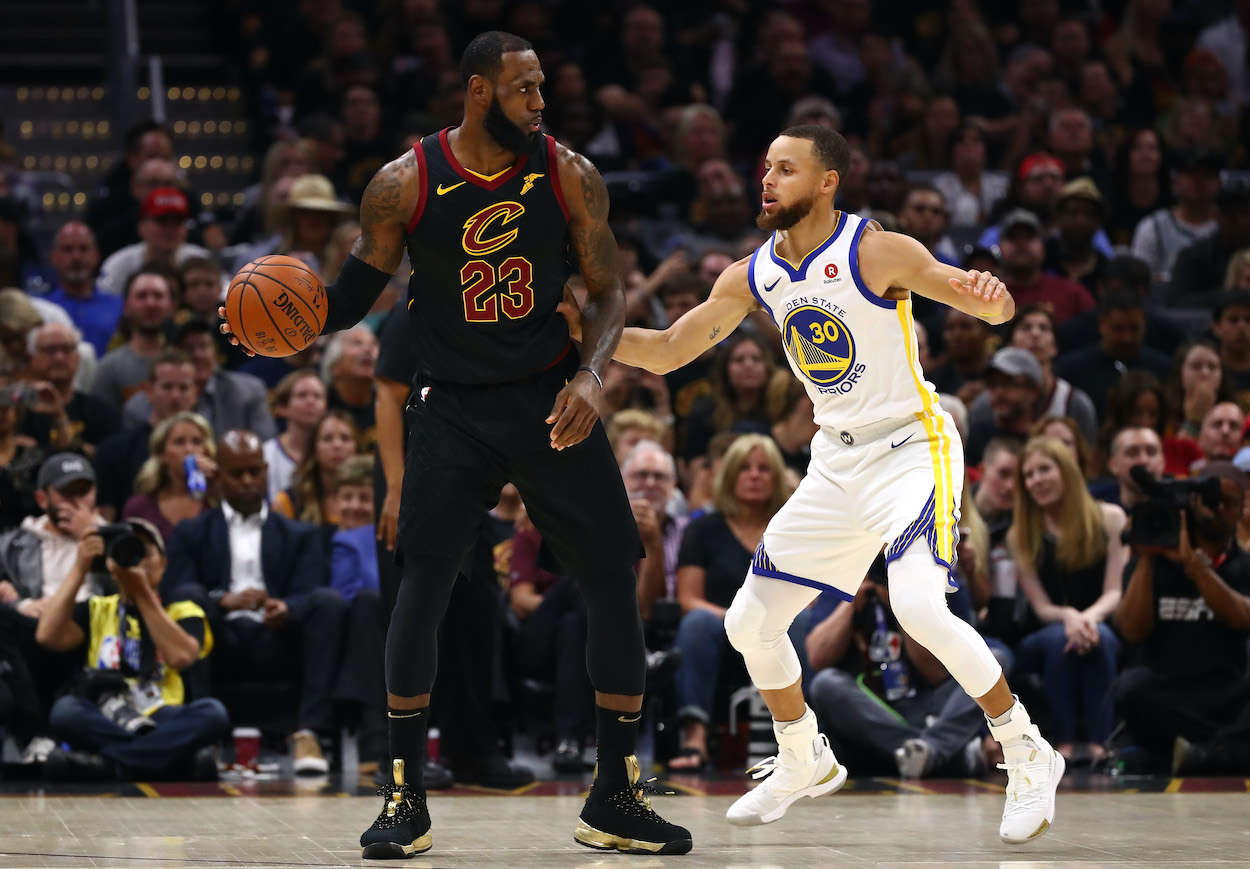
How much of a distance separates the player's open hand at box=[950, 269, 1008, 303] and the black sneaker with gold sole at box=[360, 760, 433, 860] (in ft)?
6.95

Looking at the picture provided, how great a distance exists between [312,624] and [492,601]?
1045mm

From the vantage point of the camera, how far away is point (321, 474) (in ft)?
28.8

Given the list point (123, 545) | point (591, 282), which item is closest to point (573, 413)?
point (591, 282)

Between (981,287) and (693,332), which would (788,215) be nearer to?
(693,332)

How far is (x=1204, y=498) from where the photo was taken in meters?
7.54

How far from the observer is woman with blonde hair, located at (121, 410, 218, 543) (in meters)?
8.33

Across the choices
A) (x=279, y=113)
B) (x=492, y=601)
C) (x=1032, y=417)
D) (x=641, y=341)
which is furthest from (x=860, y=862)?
(x=279, y=113)

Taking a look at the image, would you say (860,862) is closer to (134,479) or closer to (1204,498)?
(1204,498)

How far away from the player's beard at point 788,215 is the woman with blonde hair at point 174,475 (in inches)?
156

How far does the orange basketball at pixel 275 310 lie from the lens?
4.82m

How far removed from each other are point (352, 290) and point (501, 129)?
0.64 m

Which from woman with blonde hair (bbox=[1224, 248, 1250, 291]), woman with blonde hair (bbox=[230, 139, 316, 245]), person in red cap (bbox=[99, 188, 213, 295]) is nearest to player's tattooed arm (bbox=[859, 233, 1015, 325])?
woman with blonde hair (bbox=[1224, 248, 1250, 291])

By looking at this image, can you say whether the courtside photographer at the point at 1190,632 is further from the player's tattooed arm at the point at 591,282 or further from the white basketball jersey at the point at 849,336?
the player's tattooed arm at the point at 591,282

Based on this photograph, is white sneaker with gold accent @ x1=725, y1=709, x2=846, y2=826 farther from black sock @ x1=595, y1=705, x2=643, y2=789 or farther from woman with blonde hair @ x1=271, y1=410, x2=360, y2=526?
woman with blonde hair @ x1=271, y1=410, x2=360, y2=526
